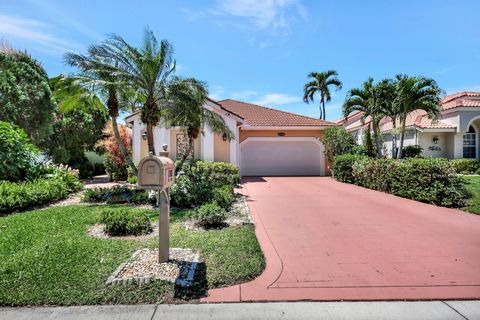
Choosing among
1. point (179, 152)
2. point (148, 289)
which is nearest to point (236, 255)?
point (148, 289)

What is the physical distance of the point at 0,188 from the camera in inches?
358

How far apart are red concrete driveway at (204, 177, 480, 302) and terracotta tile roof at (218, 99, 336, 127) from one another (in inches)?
460

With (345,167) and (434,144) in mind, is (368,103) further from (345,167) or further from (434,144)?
(434,144)

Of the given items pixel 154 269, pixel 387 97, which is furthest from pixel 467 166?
pixel 154 269

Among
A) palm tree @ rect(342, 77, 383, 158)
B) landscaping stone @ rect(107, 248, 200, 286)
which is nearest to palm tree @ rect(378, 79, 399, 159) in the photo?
palm tree @ rect(342, 77, 383, 158)

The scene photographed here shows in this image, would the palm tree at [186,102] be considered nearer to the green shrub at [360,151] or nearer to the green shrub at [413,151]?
the green shrub at [360,151]

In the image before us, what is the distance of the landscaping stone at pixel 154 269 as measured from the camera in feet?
13.0

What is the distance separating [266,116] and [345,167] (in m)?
7.97

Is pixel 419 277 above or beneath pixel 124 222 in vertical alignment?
beneath

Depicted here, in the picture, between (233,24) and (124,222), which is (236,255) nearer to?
(124,222)

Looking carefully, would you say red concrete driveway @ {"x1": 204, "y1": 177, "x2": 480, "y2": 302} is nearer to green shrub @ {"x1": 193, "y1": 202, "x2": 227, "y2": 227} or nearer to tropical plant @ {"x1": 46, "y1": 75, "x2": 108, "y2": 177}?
green shrub @ {"x1": 193, "y1": 202, "x2": 227, "y2": 227}

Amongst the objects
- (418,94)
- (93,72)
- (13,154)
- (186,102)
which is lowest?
(13,154)

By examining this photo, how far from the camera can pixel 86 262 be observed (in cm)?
472

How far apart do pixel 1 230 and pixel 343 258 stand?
303 inches
